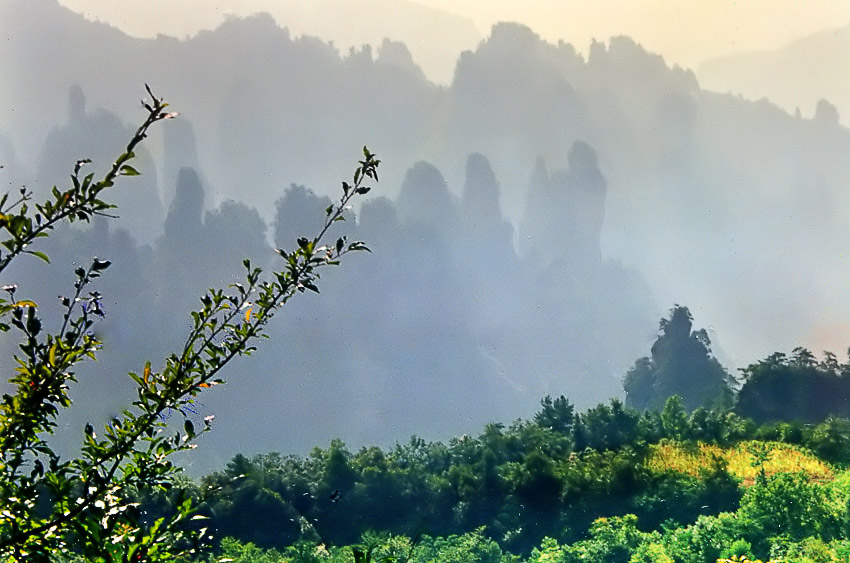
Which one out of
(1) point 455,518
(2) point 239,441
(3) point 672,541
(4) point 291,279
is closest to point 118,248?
(2) point 239,441

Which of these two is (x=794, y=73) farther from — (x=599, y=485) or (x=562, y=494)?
(x=562, y=494)

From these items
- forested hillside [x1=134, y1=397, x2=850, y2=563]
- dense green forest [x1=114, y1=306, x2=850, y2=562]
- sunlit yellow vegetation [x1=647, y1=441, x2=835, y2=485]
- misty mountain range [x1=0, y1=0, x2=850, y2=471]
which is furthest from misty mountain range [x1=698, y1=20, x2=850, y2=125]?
sunlit yellow vegetation [x1=647, y1=441, x2=835, y2=485]

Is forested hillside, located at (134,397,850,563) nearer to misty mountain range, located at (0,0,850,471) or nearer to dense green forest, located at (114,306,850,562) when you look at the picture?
dense green forest, located at (114,306,850,562)

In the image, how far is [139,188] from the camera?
14.7ft

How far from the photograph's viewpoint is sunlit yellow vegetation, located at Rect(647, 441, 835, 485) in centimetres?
401

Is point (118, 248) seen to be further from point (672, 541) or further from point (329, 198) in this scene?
point (672, 541)

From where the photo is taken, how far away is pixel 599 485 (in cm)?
389

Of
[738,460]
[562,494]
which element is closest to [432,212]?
[562,494]

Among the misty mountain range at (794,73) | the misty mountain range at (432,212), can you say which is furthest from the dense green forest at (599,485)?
the misty mountain range at (794,73)

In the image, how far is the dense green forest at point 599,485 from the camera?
355cm

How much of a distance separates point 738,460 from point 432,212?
Result: 7.22 ft

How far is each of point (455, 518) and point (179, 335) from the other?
1.92 m

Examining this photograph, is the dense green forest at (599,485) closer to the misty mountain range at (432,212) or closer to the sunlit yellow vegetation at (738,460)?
the sunlit yellow vegetation at (738,460)

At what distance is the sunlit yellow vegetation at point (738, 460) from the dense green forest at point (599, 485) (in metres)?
0.01
